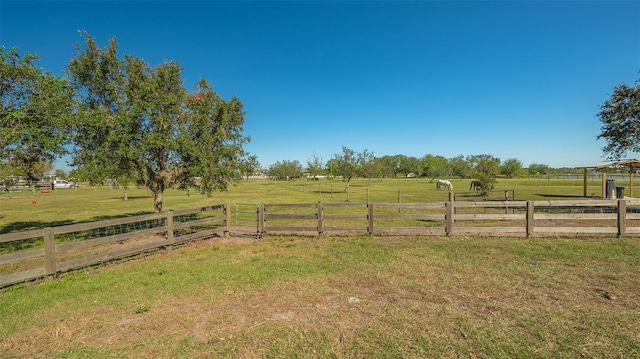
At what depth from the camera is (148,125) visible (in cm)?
1032

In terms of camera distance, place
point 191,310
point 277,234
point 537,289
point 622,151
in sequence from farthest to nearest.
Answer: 1. point 622,151
2. point 277,234
3. point 537,289
4. point 191,310

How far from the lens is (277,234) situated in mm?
11555

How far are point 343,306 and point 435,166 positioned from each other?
13557 cm

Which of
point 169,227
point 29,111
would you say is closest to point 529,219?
point 169,227

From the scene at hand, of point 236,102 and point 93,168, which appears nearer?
point 93,168

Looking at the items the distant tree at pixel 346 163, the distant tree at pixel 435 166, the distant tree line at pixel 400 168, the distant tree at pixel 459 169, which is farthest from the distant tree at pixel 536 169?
the distant tree at pixel 346 163

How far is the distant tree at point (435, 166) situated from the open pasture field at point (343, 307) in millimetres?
94963

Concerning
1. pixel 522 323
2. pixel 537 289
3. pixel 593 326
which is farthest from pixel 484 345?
pixel 537 289

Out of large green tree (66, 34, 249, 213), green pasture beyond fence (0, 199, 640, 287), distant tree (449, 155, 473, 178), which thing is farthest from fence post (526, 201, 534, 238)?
distant tree (449, 155, 473, 178)

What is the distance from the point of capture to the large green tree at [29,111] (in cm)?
798

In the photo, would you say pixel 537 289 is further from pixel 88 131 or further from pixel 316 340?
pixel 88 131

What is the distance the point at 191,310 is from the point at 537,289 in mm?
6266

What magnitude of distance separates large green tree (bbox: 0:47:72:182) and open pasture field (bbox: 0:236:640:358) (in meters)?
4.22

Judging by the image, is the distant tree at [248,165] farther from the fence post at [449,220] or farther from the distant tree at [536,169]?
the distant tree at [536,169]
